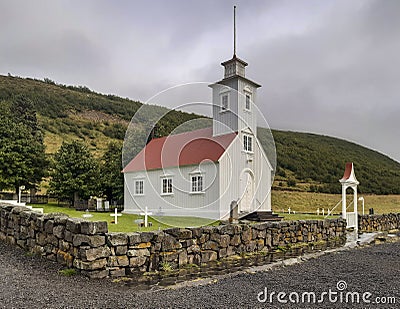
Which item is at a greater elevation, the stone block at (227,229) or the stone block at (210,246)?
the stone block at (227,229)

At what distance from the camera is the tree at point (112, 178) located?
24.7m

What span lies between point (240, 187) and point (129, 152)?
23.1 ft

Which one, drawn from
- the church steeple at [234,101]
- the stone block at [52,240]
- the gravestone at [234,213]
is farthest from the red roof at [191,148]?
the stone block at [52,240]

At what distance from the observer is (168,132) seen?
20406 millimetres

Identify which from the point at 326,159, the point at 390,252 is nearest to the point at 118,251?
the point at 390,252

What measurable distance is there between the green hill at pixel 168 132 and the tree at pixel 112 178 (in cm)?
402

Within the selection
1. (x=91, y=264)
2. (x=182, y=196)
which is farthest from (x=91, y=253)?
(x=182, y=196)

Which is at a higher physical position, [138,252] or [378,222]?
[138,252]

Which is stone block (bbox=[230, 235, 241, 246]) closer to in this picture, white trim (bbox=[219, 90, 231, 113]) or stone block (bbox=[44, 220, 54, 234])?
stone block (bbox=[44, 220, 54, 234])

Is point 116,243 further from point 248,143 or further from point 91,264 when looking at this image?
point 248,143

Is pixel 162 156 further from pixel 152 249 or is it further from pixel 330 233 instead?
pixel 152 249

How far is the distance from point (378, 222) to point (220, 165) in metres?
10.8

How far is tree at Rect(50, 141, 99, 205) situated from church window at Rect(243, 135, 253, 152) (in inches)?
455

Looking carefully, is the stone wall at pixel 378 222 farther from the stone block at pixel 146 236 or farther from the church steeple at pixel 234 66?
the stone block at pixel 146 236
